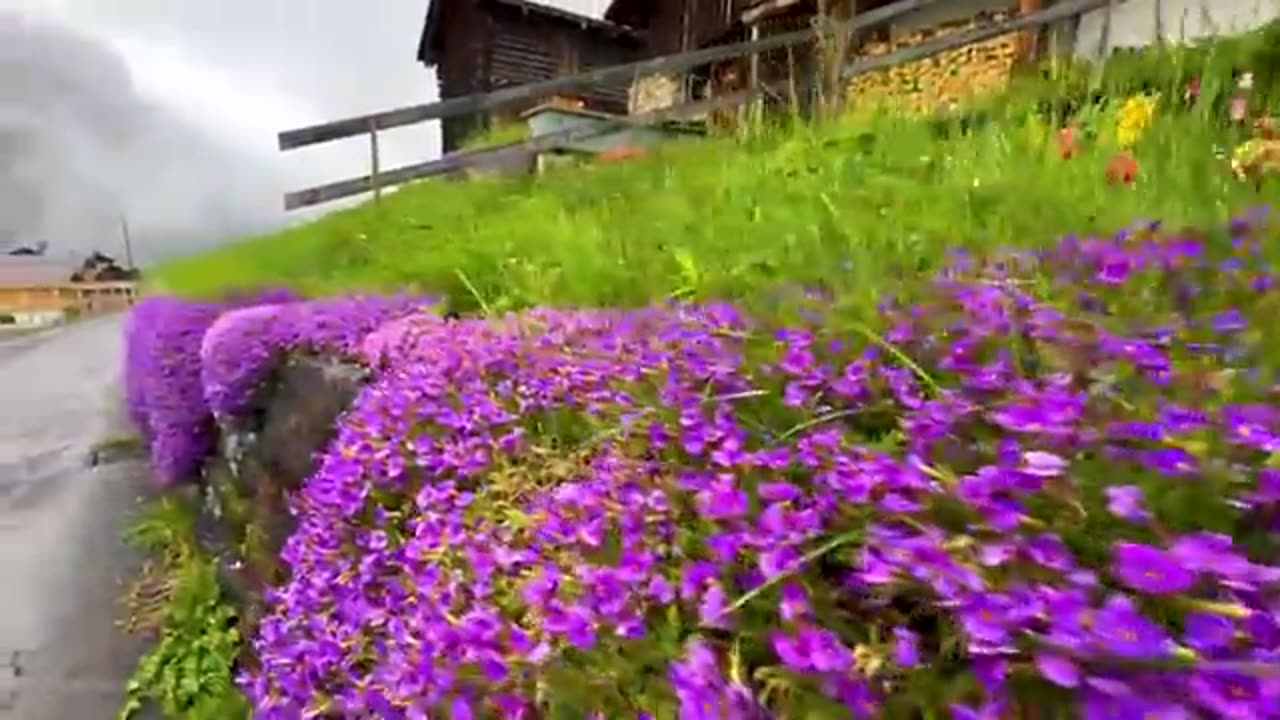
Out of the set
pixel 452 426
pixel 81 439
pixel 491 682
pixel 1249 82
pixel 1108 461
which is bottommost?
pixel 81 439

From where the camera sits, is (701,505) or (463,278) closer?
(701,505)

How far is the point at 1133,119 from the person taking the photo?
431cm

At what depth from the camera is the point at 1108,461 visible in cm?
117

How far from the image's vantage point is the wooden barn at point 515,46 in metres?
22.0

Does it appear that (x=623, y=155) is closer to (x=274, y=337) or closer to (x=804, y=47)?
(x=274, y=337)

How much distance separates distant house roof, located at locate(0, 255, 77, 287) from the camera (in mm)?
35156

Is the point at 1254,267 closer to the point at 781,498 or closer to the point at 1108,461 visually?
the point at 1108,461

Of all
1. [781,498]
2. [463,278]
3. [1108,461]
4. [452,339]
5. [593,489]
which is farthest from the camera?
[463,278]

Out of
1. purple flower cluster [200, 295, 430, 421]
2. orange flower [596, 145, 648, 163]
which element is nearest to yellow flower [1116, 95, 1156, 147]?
purple flower cluster [200, 295, 430, 421]

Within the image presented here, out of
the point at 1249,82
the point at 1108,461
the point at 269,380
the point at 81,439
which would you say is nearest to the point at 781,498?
the point at 1108,461

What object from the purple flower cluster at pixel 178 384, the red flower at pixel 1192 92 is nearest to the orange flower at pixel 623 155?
the purple flower cluster at pixel 178 384

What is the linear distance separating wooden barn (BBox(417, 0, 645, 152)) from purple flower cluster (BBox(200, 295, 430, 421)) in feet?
54.2

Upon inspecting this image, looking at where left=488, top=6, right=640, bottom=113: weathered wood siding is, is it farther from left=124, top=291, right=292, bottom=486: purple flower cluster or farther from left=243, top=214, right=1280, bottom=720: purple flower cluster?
left=243, top=214, right=1280, bottom=720: purple flower cluster

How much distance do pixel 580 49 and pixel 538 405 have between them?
863 inches
